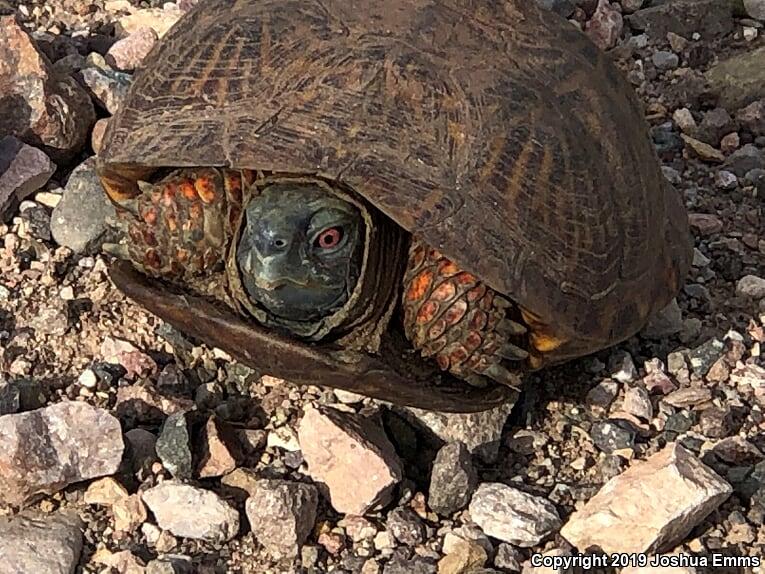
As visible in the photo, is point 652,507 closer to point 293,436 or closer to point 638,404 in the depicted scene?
point 638,404

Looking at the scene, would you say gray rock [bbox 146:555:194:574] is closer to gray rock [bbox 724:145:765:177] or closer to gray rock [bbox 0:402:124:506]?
gray rock [bbox 0:402:124:506]

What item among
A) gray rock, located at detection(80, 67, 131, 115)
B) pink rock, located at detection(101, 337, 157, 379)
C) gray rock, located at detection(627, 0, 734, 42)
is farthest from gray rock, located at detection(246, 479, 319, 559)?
gray rock, located at detection(627, 0, 734, 42)

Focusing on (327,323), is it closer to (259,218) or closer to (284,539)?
(259,218)

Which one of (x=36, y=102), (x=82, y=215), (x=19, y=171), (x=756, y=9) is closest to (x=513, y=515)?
(x=82, y=215)

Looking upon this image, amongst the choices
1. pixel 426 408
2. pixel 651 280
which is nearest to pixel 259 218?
pixel 426 408

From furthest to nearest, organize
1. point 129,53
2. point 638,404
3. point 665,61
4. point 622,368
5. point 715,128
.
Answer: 1. point 665,61
2. point 715,128
3. point 129,53
4. point 622,368
5. point 638,404
